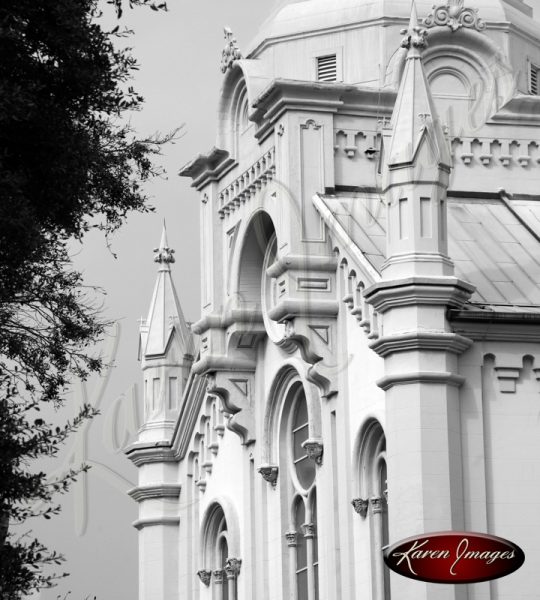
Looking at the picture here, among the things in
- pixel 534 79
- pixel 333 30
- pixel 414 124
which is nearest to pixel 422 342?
pixel 414 124

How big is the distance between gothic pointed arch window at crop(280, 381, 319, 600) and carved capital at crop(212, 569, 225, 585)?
19.7ft

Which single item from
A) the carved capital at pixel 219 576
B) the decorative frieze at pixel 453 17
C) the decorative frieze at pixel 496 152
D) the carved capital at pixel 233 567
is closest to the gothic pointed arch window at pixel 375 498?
the decorative frieze at pixel 496 152

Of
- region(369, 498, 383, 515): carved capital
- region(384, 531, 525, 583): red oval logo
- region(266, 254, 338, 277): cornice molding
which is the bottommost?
region(384, 531, 525, 583): red oval logo

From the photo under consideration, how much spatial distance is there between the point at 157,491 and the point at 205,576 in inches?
147

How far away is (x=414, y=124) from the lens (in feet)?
120

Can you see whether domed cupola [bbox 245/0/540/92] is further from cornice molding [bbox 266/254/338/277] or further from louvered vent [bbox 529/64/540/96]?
cornice molding [bbox 266/254/338/277]

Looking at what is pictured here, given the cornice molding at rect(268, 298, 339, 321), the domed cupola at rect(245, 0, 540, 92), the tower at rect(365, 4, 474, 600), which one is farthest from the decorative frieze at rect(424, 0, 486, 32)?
the cornice molding at rect(268, 298, 339, 321)

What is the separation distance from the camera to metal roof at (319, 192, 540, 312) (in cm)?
3872

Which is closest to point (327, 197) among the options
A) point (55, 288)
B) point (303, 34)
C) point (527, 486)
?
point (303, 34)

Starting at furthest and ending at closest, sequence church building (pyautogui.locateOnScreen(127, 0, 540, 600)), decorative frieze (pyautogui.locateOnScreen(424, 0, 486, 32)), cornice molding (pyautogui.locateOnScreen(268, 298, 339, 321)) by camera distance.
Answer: decorative frieze (pyautogui.locateOnScreen(424, 0, 486, 32)), cornice molding (pyautogui.locateOnScreen(268, 298, 339, 321)), church building (pyautogui.locateOnScreen(127, 0, 540, 600))

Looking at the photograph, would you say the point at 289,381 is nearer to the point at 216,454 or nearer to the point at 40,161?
the point at 216,454

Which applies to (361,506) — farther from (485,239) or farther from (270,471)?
(485,239)

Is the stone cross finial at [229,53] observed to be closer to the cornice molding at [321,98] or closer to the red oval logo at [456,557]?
the cornice molding at [321,98]

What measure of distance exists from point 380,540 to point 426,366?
4.71 m
